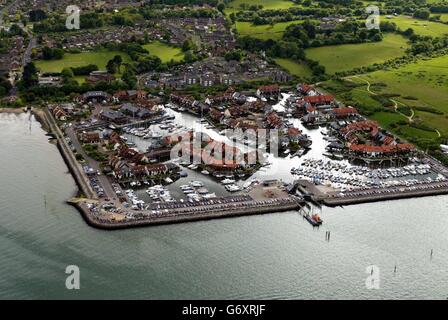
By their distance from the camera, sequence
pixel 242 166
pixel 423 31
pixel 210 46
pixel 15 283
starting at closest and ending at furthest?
1. pixel 15 283
2. pixel 242 166
3. pixel 210 46
4. pixel 423 31

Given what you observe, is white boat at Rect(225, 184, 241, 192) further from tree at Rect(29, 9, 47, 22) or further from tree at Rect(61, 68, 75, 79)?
tree at Rect(29, 9, 47, 22)

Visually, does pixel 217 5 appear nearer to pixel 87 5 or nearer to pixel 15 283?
pixel 87 5

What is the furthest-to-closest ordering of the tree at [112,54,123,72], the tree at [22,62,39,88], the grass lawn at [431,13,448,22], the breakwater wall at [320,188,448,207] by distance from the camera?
1. the grass lawn at [431,13,448,22]
2. the tree at [112,54,123,72]
3. the tree at [22,62,39,88]
4. the breakwater wall at [320,188,448,207]

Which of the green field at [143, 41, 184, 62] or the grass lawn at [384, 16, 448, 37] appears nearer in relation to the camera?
the green field at [143, 41, 184, 62]

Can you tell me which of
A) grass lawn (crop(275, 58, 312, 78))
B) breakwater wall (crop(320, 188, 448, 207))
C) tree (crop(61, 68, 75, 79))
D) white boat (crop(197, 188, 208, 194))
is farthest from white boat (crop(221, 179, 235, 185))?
grass lawn (crop(275, 58, 312, 78))

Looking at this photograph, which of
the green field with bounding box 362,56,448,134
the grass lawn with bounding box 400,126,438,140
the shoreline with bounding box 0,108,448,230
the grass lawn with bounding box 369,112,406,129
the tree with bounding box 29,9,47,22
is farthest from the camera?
the tree with bounding box 29,9,47,22

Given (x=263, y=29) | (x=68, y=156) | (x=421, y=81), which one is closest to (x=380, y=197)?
(x=68, y=156)

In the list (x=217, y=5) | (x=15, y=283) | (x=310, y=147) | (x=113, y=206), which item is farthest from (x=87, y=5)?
(x=15, y=283)
